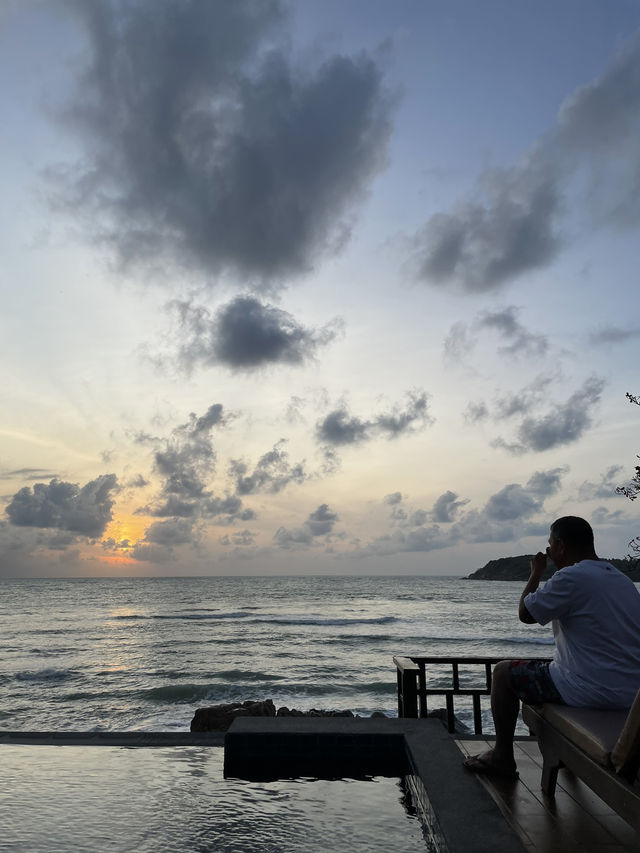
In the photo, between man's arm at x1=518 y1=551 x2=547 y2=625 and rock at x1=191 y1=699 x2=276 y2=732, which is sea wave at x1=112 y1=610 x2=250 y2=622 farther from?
man's arm at x1=518 y1=551 x2=547 y2=625

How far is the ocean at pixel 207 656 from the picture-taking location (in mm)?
17141

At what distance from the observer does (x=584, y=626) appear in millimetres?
3357

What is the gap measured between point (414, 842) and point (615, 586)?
2.24 metres

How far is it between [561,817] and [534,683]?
0.81m

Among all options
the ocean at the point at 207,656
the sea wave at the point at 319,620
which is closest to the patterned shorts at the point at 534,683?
the ocean at the point at 207,656

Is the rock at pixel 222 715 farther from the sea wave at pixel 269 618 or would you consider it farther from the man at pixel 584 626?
the sea wave at pixel 269 618

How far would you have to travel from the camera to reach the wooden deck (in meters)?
3.24

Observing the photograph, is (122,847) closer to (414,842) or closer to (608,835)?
(414,842)

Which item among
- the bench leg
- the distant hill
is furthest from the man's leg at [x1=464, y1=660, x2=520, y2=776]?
the distant hill

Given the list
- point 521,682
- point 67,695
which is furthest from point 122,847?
point 67,695

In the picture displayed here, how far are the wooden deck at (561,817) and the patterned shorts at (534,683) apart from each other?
0.65 m

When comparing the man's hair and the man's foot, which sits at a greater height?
the man's hair

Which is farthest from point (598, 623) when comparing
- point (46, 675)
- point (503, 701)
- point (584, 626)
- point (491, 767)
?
point (46, 675)

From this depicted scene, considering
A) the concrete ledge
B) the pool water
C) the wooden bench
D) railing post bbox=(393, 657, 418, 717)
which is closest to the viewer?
the wooden bench
